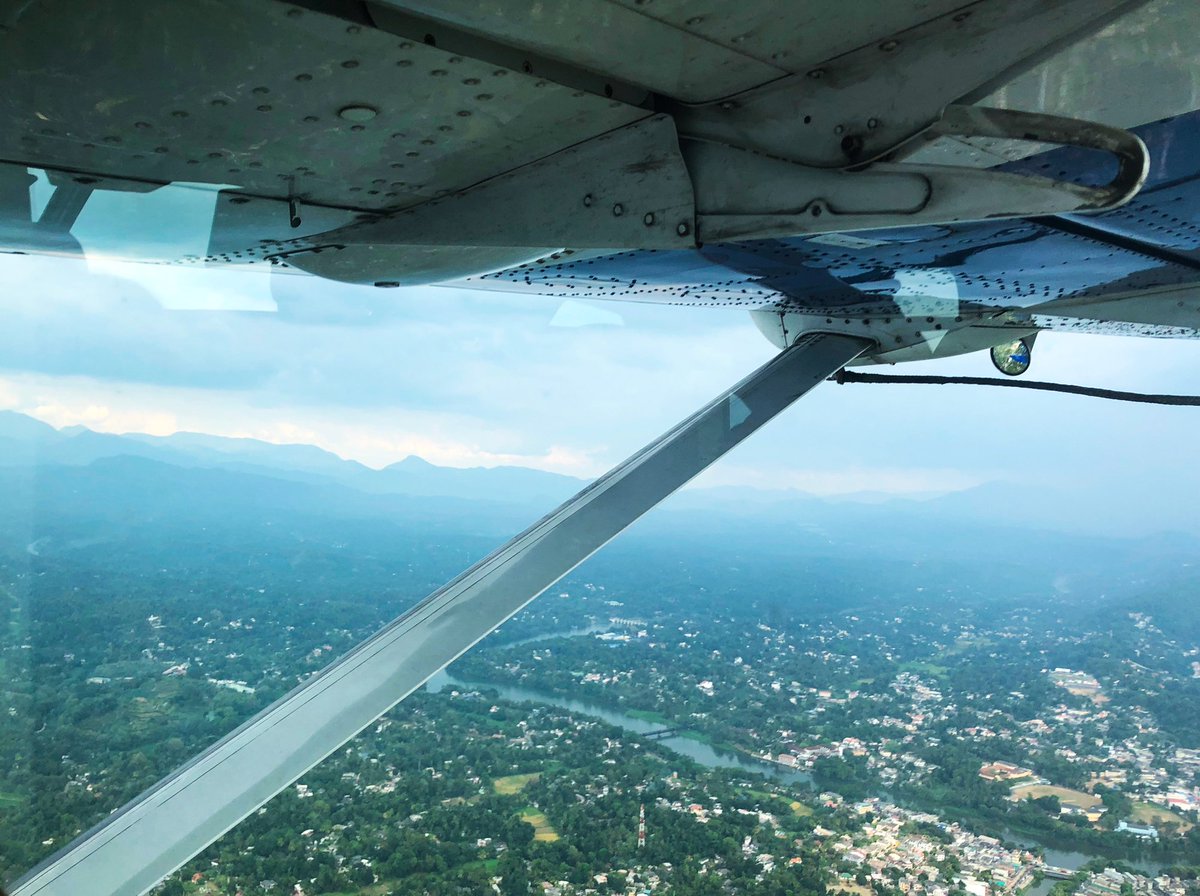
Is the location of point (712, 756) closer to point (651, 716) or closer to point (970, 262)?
point (651, 716)

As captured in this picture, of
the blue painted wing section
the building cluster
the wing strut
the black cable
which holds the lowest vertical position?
the building cluster

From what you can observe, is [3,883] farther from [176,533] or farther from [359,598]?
[359,598]

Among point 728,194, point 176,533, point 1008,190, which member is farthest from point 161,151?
point 176,533

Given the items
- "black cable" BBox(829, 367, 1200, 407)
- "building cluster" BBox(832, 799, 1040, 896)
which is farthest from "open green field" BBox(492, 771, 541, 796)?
"black cable" BBox(829, 367, 1200, 407)

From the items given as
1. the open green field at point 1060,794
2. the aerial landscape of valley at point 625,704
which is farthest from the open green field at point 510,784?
the open green field at point 1060,794

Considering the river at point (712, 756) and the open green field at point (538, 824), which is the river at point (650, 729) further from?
the open green field at point (538, 824)

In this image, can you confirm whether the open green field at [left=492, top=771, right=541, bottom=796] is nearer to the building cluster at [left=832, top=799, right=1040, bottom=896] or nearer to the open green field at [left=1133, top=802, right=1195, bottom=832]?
the building cluster at [left=832, top=799, right=1040, bottom=896]

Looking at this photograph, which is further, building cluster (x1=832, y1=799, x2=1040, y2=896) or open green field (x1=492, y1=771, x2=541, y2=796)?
building cluster (x1=832, y1=799, x2=1040, y2=896)

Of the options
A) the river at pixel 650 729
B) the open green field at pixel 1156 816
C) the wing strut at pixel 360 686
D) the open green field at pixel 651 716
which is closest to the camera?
the wing strut at pixel 360 686
